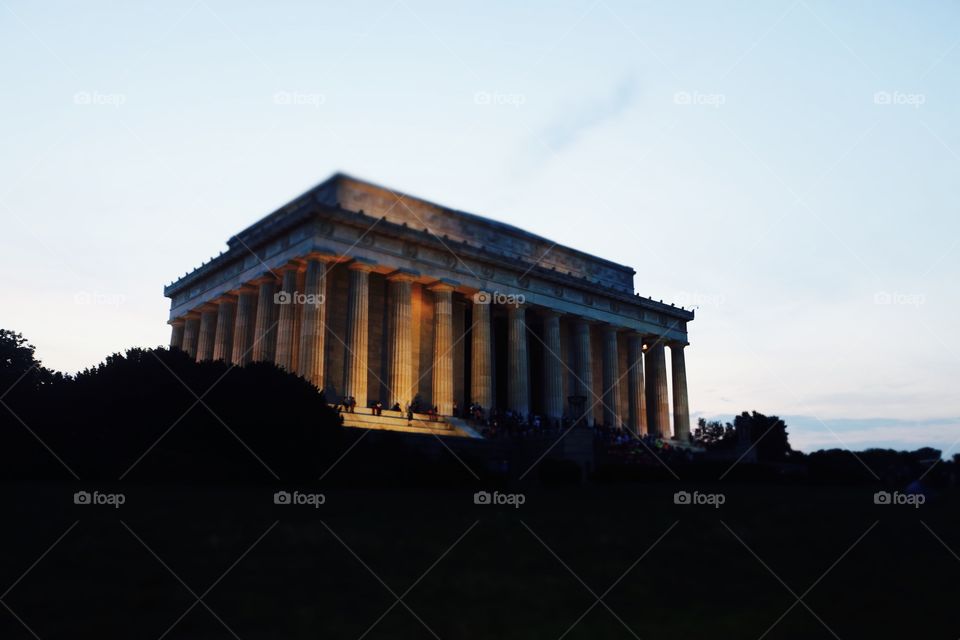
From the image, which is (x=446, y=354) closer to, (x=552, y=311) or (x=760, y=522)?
(x=552, y=311)

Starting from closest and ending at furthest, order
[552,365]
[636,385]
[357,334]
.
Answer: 1. [357,334]
2. [552,365]
3. [636,385]

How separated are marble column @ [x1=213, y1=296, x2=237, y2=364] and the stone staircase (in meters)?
15.4

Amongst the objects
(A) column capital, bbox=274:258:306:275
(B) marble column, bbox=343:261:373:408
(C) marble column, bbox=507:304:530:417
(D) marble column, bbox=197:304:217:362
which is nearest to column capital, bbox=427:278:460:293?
(B) marble column, bbox=343:261:373:408

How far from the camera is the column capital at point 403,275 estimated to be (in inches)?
1795

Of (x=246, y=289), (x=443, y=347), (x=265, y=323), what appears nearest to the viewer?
(x=265, y=323)

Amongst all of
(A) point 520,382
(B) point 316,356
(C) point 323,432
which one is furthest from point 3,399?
(A) point 520,382

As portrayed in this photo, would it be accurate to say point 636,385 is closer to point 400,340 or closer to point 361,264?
point 400,340

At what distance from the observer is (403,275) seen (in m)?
45.8

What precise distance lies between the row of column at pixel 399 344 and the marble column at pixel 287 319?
0.06m

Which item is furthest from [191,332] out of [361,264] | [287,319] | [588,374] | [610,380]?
[610,380]

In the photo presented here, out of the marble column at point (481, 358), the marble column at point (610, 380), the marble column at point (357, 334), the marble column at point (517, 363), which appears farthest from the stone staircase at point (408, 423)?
the marble column at point (610, 380)

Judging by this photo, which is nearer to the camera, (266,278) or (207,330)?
(266,278)

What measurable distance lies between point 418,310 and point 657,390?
26443 mm

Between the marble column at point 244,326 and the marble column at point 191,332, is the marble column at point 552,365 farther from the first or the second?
the marble column at point 191,332
